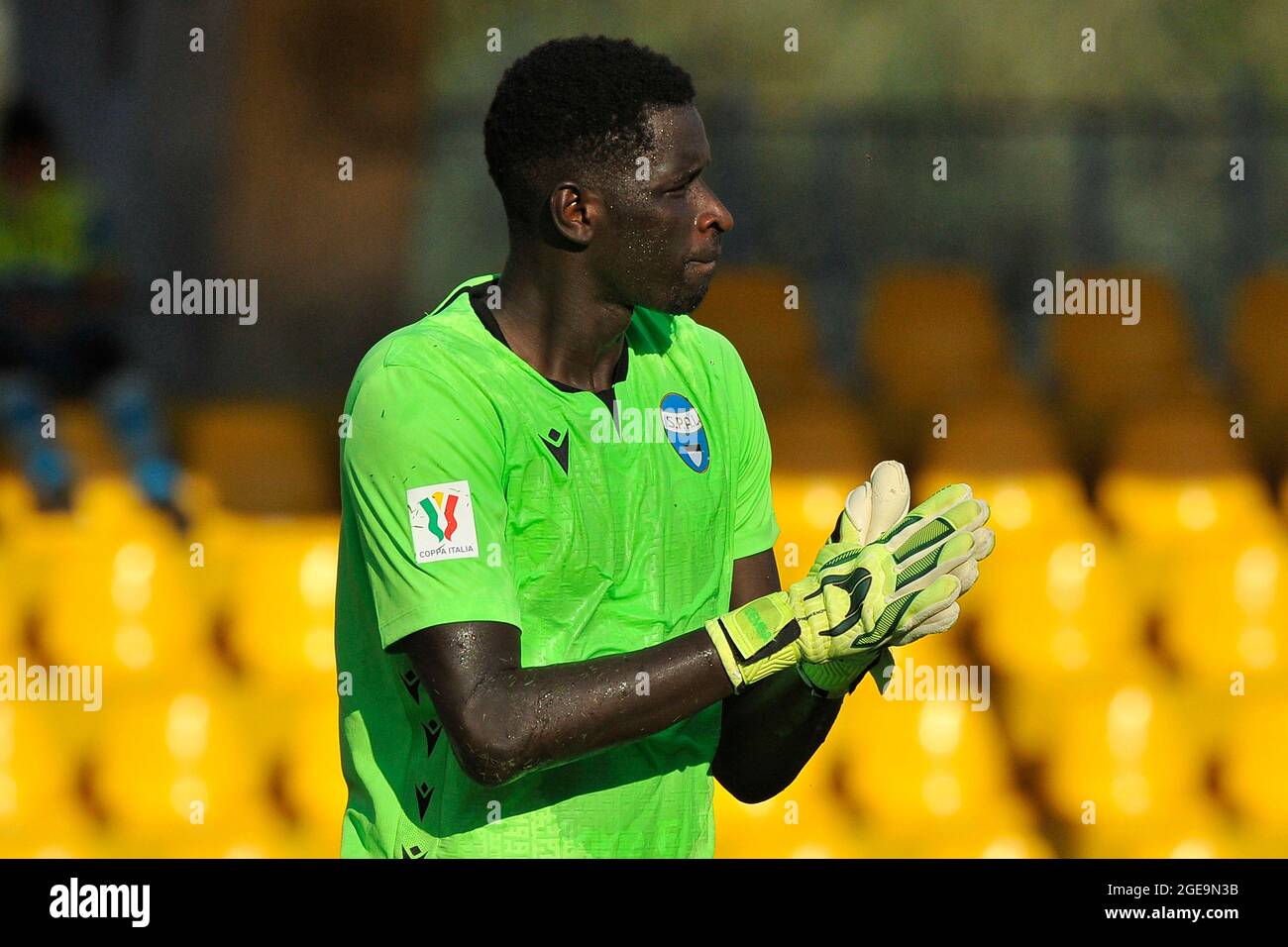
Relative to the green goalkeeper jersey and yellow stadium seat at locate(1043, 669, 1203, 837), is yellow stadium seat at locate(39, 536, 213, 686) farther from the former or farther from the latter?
the green goalkeeper jersey

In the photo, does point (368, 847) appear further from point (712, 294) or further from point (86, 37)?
point (86, 37)

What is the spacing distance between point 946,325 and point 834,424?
0.49 m

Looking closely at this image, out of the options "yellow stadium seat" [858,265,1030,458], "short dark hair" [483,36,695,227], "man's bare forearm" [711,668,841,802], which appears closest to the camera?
"short dark hair" [483,36,695,227]

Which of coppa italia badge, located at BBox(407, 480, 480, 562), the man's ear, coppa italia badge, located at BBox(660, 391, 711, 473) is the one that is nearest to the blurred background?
coppa italia badge, located at BBox(660, 391, 711, 473)

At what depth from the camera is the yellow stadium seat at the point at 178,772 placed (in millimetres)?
3506

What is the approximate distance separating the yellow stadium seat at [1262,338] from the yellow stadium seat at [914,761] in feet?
3.96

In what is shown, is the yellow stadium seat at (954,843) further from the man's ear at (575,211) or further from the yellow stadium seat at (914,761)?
the man's ear at (575,211)

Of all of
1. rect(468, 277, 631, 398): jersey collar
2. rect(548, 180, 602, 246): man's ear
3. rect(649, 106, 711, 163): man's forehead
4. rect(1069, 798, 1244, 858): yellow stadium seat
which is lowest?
rect(1069, 798, 1244, 858): yellow stadium seat

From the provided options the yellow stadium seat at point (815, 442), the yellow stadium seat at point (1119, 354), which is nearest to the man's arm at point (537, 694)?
the yellow stadium seat at point (815, 442)

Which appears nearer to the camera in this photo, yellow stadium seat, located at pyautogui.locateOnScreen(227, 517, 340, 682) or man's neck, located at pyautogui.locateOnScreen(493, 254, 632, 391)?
man's neck, located at pyautogui.locateOnScreen(493, 254, 632, 391)

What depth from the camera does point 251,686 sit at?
361 centimetres

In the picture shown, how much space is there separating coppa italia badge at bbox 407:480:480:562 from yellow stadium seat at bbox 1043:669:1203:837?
2.46 meters

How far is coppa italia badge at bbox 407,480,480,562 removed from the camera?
1450mm

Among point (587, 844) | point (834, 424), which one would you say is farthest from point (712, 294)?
point (587, 844)
